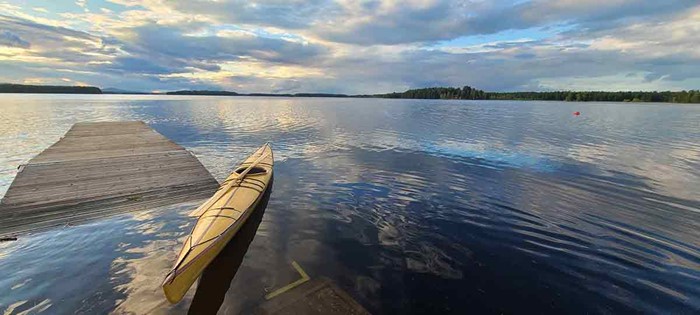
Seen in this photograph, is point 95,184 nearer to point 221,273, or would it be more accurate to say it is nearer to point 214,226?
point 214,226

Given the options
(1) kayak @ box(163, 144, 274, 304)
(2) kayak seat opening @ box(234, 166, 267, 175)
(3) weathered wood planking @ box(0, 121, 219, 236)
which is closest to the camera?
(1) kayak @ box(163, 144, 274, 304)

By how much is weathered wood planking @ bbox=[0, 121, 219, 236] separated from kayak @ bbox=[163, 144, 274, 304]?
8.64 ft

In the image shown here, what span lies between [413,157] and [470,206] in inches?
439

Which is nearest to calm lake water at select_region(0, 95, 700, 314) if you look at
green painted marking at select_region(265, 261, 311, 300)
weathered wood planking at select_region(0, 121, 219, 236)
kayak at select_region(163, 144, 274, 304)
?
green painted marking at select_region(265, 261, 311, 300)

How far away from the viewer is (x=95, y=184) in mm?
14625

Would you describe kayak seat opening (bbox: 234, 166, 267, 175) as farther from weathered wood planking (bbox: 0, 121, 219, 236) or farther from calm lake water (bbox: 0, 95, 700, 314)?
weathered wood planking (bbox: 0, 121, 219, 236)

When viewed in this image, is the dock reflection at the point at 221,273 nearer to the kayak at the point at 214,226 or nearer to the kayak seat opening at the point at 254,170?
the kayak at the point at 214,226

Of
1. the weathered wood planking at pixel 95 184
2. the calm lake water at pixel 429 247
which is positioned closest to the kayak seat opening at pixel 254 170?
the calm lake water at pixel 429 247

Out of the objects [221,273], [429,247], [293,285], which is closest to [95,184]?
[221,273]

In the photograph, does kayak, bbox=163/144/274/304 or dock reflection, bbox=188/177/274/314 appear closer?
kayak, bbox=163/144/274/304

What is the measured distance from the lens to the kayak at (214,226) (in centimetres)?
718

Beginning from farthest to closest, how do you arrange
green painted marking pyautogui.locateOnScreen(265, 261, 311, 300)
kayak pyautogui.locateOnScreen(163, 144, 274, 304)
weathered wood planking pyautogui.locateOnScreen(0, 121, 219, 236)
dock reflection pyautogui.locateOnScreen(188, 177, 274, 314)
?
1. weathered wood planking pyautogui.locateOnScreen(0, 121, 219, 236)
2. green painted marking pyautogui.locateOnScreen(265, 261, 311, 300)
3. dock reflection pyautogui.locateOnScreen(188, 177, 274, 314)
4. kayak pyautogui.locateOnScreen(163, 144, 274, 304)

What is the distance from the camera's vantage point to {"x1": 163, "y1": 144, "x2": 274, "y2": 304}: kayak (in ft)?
23.5

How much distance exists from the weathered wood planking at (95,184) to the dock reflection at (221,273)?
4.45 m
